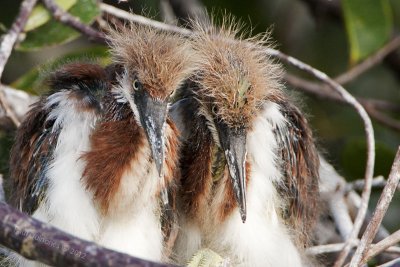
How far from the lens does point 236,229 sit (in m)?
3.21

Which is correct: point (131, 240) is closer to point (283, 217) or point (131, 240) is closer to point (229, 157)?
point (229, 157)

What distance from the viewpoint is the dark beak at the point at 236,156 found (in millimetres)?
3033

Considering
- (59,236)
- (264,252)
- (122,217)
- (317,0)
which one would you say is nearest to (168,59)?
(122,217)

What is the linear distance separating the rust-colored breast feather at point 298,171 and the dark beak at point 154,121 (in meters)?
0.58

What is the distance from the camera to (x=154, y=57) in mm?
3072

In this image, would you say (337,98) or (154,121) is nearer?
(154,121)

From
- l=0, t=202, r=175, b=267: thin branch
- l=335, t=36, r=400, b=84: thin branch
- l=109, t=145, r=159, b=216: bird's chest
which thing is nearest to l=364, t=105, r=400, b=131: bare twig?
l=335, t=36, r=400, b=84: thin branch

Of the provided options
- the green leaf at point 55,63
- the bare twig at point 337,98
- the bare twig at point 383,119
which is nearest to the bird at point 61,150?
the green leaf at point 55,63

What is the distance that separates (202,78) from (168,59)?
8.5 inches

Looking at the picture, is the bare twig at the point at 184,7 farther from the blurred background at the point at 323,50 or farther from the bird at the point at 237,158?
the bird at the point at 237,158

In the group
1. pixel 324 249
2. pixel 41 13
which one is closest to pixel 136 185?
pixel 324 249

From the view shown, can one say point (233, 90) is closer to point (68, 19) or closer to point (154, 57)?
point (154, 57)

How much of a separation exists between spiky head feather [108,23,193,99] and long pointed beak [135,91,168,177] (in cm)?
3

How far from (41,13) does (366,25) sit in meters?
1.55
